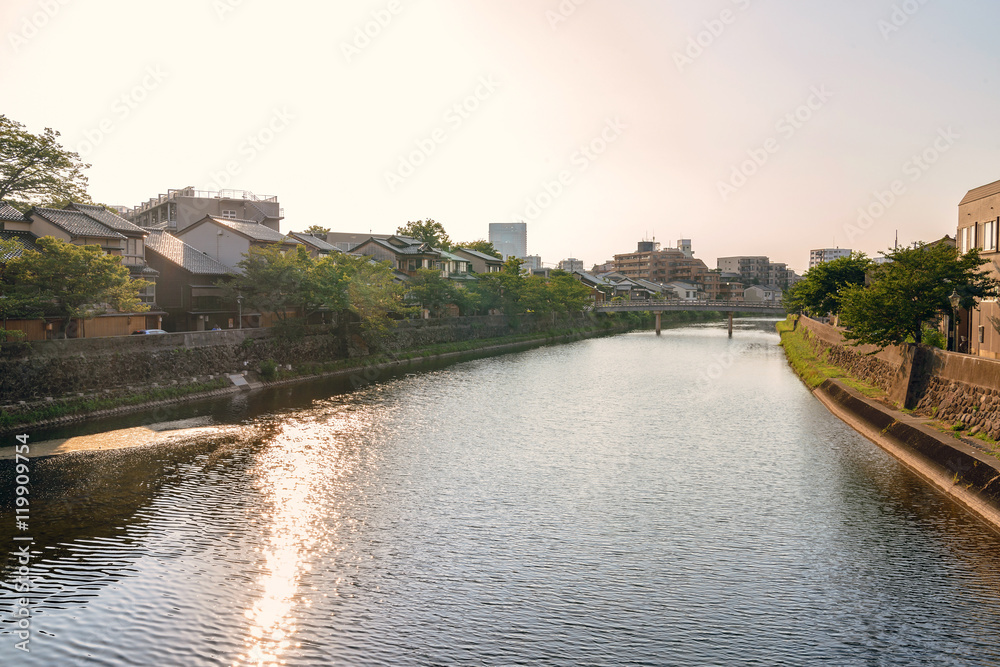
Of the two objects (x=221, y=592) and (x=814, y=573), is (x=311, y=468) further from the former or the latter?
(x=814, y=573)

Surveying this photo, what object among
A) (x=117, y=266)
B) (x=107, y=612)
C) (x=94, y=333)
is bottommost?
(x=107, y=612)

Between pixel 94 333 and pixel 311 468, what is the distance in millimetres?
15600

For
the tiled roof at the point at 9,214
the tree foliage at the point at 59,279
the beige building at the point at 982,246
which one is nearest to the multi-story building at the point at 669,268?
the beige building at the point at 982,246

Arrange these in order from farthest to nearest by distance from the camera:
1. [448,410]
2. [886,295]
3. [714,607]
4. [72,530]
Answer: [448,410] → [886,295] → [72,530] → [714,607]

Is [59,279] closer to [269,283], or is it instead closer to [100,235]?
[100,235]

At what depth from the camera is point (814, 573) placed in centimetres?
1143

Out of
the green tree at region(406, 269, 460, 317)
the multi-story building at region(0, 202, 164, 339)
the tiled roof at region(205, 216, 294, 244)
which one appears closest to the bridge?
the green tree at region(406, 269, 460, 317)

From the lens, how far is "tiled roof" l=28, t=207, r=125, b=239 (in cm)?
3012

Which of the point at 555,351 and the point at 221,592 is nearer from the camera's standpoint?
the point at 221,592

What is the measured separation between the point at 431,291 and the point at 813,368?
2622cm

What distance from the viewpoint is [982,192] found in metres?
24.0

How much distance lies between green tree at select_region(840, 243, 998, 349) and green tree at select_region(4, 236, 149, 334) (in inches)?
1105

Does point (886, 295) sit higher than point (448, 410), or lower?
higher

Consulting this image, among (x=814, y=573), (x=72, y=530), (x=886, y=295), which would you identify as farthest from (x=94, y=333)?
(x=886, y=295)
